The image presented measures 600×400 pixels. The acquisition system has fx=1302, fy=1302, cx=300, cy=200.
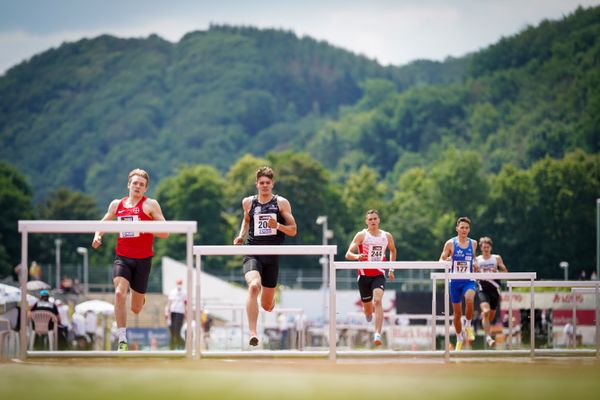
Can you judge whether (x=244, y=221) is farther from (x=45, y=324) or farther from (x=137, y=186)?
(x=45, y=324)

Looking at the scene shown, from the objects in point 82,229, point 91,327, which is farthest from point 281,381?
point 91,327

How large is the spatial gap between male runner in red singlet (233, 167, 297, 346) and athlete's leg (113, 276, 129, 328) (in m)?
1.35

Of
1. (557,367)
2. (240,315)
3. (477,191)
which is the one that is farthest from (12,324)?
(477,191)

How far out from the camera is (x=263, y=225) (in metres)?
15.3

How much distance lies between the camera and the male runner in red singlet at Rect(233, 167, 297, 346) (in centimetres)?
1484

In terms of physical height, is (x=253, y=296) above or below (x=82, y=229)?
below

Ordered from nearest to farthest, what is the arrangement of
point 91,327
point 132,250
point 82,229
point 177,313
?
point 82,229
point 132,250
point 177,313
point 91,327

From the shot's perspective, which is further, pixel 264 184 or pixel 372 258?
pixel 372 258

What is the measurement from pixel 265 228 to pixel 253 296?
1013 mm

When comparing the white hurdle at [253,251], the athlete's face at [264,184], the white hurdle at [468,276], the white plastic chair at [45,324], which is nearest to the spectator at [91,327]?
the white plastic chair at [45,324]

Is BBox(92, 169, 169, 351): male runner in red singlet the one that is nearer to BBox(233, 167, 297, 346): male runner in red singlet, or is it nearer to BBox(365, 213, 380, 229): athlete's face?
BBox(233, 167, 297, 346): male runner in red singlet

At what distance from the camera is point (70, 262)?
127 m

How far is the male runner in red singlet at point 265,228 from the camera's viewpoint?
14844mm

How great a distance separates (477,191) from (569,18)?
60.0 meters
